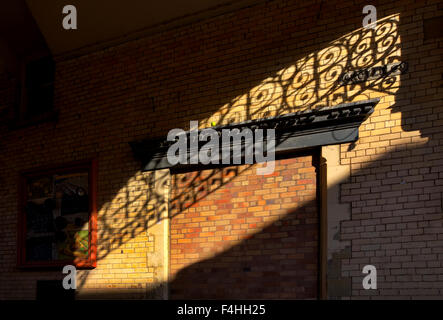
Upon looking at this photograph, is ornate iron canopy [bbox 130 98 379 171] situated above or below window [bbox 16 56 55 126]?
below

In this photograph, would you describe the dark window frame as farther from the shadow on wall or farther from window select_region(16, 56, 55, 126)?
the shadow on wall

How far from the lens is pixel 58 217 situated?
7988 millimetres

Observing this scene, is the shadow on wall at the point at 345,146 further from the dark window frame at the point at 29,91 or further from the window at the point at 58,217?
the dark window frame at the point at 29,91

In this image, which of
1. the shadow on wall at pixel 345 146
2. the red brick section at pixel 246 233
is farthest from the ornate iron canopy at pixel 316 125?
the red brick section at pixel 246 233

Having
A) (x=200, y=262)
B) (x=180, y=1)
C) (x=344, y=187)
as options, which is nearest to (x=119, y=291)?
(x=200, y=262)

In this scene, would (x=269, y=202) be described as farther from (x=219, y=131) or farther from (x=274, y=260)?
(x=219, y=131)

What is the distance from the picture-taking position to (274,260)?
20.0 feet

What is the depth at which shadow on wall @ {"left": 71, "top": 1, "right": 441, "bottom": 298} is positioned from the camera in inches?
213

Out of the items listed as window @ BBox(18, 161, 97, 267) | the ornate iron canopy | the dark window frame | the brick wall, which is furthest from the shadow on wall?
the dark window frame

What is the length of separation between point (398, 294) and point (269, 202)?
75.2 inches

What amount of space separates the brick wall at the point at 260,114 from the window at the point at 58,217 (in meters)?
0.21

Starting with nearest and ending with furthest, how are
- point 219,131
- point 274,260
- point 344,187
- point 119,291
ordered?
point 344,187
point 274,260
point 219,131
point 119,291

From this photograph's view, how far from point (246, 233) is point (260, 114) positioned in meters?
1.62

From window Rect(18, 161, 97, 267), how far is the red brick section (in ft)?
5.27
